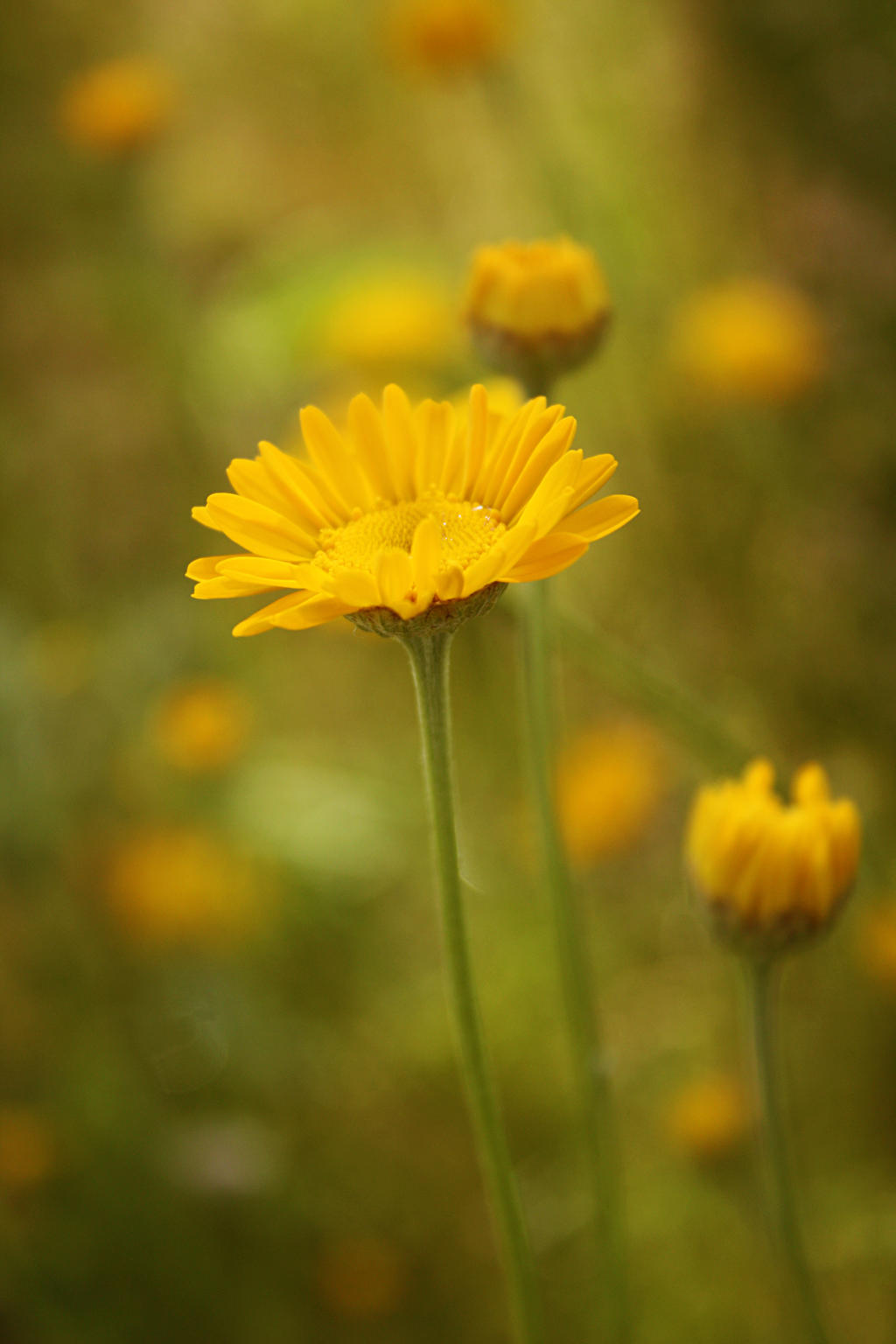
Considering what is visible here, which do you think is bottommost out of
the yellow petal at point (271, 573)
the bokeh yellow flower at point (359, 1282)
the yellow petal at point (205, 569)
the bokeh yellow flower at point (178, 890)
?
the bokeh yellow flower at point (359, 1282)

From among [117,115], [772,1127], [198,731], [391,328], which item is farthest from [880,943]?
[117,115]

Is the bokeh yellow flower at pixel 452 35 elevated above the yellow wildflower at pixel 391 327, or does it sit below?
above

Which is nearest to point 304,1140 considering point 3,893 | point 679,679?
point 3,893

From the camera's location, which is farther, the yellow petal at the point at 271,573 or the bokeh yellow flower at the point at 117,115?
the bokeh yellow flower at the point at 117,115

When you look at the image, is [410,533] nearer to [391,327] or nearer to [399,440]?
[399,440]

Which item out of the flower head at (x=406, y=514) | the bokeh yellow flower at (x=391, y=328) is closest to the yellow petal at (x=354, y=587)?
the flower head at (x=406, y=514)

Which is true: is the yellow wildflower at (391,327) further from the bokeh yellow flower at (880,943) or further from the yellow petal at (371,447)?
the yellow petal at (371,447)

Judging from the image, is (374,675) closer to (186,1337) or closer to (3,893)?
(3,893)
